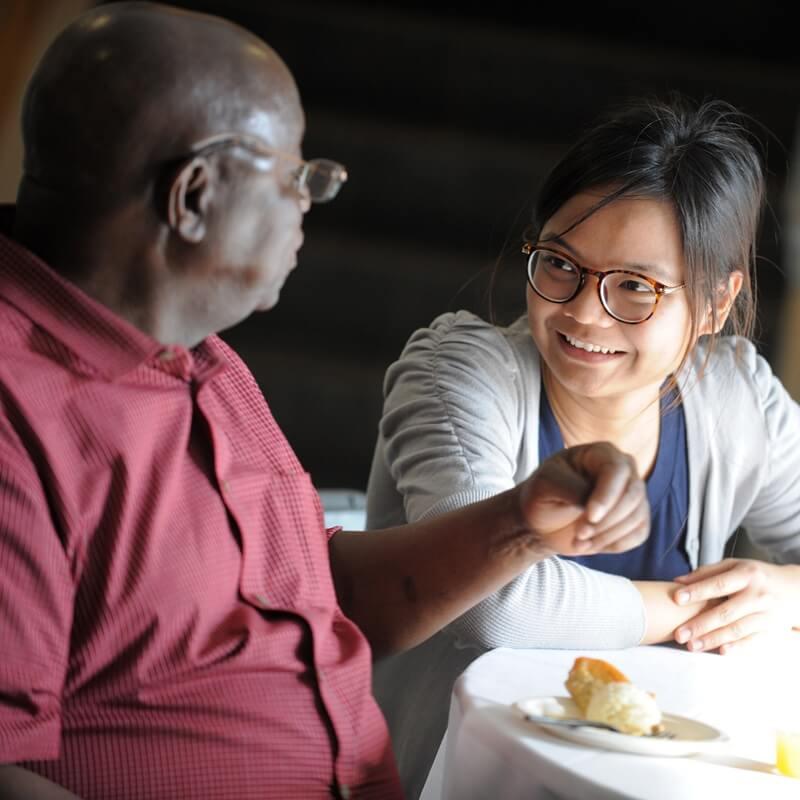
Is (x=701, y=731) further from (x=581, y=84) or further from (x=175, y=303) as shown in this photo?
(x=581, y=84)

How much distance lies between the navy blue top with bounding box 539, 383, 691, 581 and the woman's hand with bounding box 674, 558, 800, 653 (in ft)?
0.79

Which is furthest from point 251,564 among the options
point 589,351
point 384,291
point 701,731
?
point 384,291

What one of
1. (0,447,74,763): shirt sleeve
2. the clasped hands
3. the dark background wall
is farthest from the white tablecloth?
the dark background wall

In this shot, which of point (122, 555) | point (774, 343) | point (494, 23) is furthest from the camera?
point (494, 23)

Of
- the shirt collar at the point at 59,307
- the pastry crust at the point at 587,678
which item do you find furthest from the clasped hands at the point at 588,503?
the shirt collar at the point at 59,307

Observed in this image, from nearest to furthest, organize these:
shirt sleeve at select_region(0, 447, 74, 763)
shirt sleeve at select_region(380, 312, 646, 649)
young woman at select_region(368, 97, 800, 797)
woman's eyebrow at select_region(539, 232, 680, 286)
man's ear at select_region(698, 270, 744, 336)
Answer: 1. shirt sleeve at select_region(0, 447, 74, 763)
2. shirt sleeve at select_region(380, 312, 646, 649)
3. young woman at select_region(368, 97, 800, 797)
4. woman's eyebrow at select_region(539, 232, 680, 286)
5. man's ear at select_region(698, 270, 744, 336)

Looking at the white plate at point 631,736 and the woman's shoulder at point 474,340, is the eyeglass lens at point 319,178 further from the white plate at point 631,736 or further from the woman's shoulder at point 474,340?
the woman's shoulder at point 474,340

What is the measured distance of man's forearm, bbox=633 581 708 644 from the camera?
1.62 metres

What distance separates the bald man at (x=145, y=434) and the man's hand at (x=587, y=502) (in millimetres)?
289

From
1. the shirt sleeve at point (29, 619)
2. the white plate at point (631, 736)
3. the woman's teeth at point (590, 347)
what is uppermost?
the woman's teeth at point (590, 347)

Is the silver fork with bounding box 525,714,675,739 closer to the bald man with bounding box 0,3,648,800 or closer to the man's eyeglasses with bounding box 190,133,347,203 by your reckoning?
the bald man with bounding box 0,3,648,800

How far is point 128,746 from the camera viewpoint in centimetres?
102

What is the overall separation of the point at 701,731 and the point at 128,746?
55 centimetres

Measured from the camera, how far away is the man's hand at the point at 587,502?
119cm
